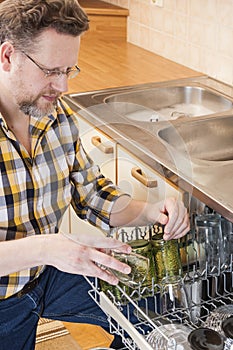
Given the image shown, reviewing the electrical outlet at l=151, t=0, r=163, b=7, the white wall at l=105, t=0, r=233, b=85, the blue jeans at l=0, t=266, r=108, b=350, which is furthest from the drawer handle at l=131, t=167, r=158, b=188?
the electrical outlet at l=151, t=0, r=163, b=7

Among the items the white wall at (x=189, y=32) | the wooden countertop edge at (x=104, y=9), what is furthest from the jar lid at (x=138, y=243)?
the wooden countertop edge at (x=104, y=9)

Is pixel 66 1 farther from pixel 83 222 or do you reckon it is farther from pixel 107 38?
pixel 107 38

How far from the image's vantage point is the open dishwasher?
1.25m

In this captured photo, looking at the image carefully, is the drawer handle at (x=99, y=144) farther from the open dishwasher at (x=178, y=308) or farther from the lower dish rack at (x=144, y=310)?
the lower dish rack at (x=144, y=310)

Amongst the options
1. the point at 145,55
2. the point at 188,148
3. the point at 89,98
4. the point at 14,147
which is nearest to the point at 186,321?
the point at 14,147

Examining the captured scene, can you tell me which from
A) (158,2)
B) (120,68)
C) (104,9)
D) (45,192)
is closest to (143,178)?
(45,192)

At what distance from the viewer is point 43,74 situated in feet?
4.61

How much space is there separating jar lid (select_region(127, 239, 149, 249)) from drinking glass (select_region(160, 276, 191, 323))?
0.09 m

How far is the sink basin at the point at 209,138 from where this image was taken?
1.98 meters

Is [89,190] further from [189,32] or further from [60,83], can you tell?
[189,32]

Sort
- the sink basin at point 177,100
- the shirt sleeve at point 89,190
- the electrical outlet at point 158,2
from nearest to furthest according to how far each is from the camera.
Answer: the shirt sleeve at point 89,190
the sink basin at point 177,100
the electrical outlet at point 158,2

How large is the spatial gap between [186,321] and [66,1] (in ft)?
2.41

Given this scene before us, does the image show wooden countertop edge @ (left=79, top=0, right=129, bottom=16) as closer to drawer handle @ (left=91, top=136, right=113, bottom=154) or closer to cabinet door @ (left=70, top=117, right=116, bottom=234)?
cabinet door @ (left=70, top=117, right=116, bottom=234)

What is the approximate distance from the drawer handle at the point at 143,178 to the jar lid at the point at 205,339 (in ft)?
1.11
